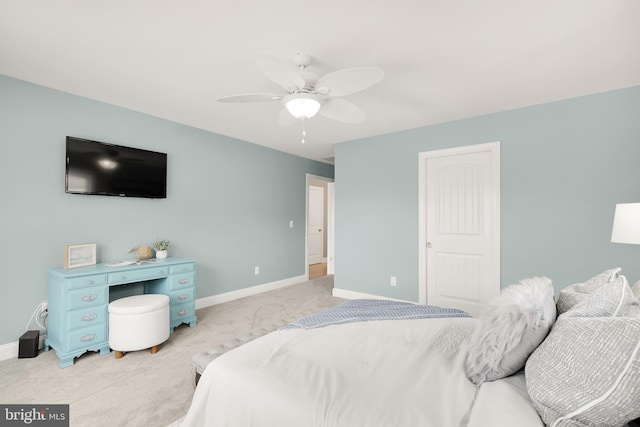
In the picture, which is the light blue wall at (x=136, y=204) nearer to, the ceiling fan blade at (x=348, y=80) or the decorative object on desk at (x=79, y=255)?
the decorative object on desk at (x=79, y=255)

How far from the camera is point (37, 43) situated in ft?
6.73

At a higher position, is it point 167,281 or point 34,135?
point 34,135

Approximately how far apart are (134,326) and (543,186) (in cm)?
422

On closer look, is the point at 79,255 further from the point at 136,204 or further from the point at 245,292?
the point at 245,292

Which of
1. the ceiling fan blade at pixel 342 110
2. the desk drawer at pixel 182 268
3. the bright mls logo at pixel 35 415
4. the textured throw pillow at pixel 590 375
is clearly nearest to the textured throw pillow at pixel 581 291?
the textured throw pillow at pixel 590 375

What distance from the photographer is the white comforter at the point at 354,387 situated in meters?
0.94

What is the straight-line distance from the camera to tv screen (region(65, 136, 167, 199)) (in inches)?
112

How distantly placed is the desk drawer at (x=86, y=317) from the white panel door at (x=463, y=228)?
141 inches

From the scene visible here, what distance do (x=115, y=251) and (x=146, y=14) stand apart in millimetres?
2450

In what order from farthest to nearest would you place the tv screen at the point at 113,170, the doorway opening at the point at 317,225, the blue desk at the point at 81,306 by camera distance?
the doorway opening at the point at 317,225, the tv screen at the point at 113,170, the blue desk at the point at 81,306

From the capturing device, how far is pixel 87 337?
8.25 feet

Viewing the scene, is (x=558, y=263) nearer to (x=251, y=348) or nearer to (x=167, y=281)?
(x=251, y=348)

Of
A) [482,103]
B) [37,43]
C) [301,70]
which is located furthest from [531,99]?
[37,43]

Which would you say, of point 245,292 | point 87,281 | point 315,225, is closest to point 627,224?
point 87,281
